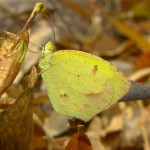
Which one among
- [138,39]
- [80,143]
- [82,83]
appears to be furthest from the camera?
[138,39]

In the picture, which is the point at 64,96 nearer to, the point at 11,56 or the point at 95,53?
the point at 11,56

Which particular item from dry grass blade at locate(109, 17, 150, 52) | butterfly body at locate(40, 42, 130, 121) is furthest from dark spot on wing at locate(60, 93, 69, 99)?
dry grass blade at locate(109, 17, 150, 52)

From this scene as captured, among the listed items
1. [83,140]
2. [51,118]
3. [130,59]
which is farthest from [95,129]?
[130,59]

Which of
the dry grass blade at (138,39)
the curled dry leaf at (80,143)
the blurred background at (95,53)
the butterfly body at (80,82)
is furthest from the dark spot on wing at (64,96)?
the dry grass blade at (138,39)

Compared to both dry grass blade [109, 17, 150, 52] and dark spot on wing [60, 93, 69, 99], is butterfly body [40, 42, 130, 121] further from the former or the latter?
dry grass blade [109, 17, 150, 52]

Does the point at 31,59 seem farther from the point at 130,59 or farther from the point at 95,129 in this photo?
the point at 130,59

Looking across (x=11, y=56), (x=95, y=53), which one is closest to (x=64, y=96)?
(x=11, y=56)

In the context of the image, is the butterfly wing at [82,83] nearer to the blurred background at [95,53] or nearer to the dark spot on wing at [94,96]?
the dark spot on wing at [94,96]
